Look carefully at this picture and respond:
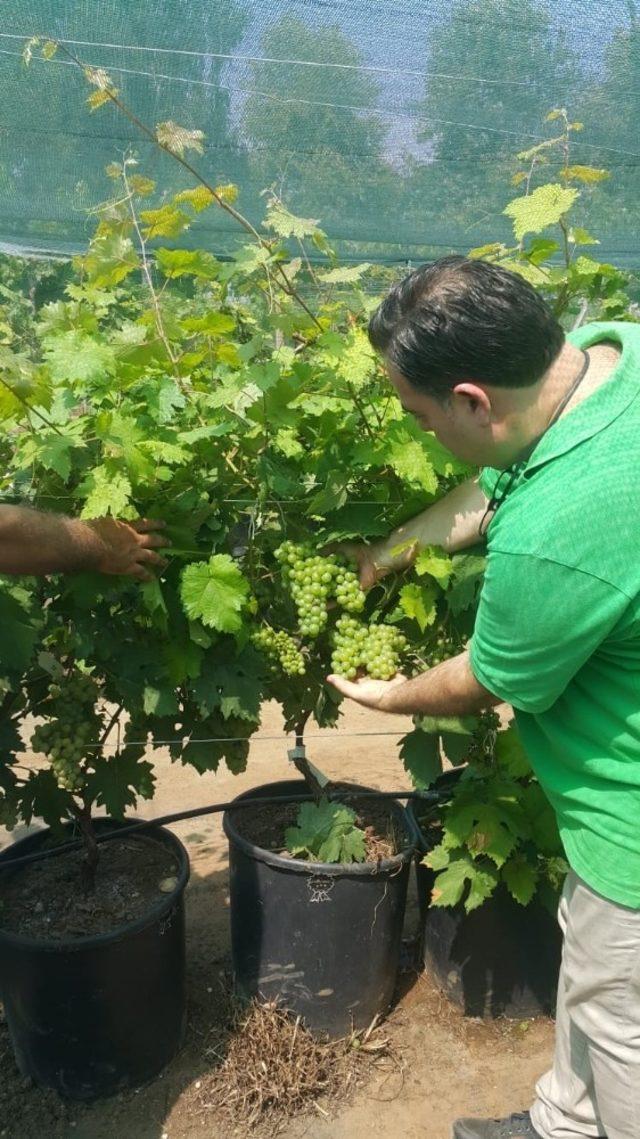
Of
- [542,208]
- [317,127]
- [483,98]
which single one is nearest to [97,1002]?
[542,208]

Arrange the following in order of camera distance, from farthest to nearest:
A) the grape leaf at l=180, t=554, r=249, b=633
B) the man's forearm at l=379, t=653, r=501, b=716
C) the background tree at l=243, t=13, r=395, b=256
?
the background tree at l=243, t=13, r=395, b=256
the grape leaf at l=180, t=554, r=249, b=633
the man's forearm at l=379, t=653, r=501, b=716

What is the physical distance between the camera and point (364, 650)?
2.43 meters

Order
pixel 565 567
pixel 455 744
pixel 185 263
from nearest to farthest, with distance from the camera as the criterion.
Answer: pixel 565 567, pixel 185 263, pixel 455 744

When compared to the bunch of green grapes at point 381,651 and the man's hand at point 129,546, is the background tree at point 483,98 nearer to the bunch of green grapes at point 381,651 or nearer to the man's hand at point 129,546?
the bunch of green grapes at point 381,651

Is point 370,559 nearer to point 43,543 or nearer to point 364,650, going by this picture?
point 364,650

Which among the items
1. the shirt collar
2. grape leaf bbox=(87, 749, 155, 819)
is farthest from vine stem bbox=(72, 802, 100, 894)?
the shirt collar

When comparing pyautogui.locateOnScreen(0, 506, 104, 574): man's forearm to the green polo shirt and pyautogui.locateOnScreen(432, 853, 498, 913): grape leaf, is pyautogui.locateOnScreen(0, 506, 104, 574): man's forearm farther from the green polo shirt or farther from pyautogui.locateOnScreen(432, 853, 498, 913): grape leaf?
pyautogui.locateOnScreen(432, 853, 498, 913): grape leaf

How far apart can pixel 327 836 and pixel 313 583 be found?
39.5 inches

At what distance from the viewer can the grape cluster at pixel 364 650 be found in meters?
2.41

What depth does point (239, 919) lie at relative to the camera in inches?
121

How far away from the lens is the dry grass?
2787mm

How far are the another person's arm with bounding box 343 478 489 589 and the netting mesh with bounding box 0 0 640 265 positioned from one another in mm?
3394

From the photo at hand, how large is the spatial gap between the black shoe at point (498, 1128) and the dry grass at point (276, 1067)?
42cm

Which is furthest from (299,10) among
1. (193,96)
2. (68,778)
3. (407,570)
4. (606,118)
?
(68,778)
